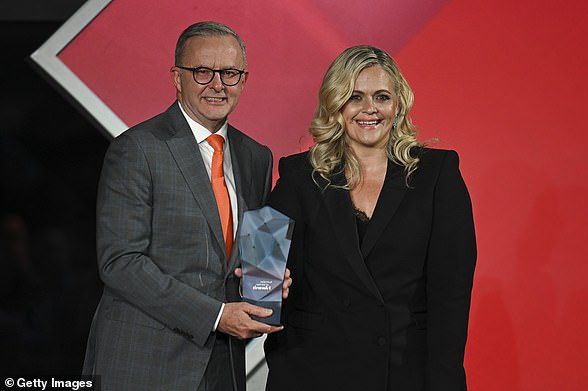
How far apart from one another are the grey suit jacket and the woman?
0.22 metres

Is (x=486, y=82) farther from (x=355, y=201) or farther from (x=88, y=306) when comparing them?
(x=88, y=306)

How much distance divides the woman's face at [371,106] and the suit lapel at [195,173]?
1.49ft

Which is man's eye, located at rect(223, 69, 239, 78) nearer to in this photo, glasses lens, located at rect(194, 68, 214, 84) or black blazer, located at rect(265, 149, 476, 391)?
glasses lens, located at rect(194, 68, 214, 84)

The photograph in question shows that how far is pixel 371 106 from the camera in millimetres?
2416

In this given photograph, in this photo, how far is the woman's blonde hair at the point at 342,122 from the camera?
2.42 metres

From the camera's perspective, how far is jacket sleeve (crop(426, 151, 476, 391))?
224 centimetres

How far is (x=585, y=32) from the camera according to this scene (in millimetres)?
3426

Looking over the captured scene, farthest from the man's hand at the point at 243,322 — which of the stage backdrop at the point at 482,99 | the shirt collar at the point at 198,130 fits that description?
the stage backdrop at the point at 482,99

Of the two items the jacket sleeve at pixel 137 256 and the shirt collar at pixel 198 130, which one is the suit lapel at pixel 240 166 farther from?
the jacket sleeve at pixel 137 256

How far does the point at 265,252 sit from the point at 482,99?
1.54m

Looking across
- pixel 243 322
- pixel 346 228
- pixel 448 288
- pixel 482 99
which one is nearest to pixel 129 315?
pixel 243 322

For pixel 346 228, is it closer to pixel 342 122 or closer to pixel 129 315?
pixel 342 122

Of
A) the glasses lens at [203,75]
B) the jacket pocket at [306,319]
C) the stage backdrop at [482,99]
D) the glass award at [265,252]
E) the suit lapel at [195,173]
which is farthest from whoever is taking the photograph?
the stage backdrop at [482,99]

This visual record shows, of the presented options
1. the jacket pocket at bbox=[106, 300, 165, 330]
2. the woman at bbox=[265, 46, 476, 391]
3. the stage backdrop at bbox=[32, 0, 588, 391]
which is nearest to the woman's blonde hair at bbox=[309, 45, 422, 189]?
the woman at bbox=[265, 46, 476, 391]
